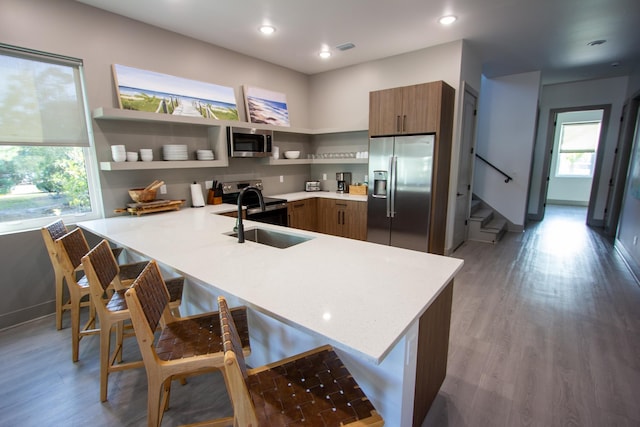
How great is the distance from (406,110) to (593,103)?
472 cm

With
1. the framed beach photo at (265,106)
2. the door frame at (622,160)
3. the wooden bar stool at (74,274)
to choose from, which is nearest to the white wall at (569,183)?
the door frame at (622,160)

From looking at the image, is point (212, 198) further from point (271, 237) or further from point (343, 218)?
point (343, 218)

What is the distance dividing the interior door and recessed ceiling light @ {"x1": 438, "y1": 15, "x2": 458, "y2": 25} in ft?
3.59

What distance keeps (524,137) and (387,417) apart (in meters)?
5.74

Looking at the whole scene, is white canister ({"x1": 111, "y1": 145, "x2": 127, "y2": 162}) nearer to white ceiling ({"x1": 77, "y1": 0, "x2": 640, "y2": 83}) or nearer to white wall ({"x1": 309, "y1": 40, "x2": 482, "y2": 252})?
white ceiling ({"x1": 77, "y1": 0, "x2": 640, "y2": 83})

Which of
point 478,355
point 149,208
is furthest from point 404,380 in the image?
point 149,208

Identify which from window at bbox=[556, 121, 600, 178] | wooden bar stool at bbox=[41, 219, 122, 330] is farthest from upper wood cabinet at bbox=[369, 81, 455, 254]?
window at bbox=[556, 121, 600, 178]

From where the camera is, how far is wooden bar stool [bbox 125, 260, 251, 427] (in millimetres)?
1169

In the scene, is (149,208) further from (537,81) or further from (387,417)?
(537,81)

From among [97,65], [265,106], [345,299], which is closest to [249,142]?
[265,106]

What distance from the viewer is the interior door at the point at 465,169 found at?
4262 mm

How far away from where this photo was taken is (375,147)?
13.1ft

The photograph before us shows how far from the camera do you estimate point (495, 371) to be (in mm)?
2023

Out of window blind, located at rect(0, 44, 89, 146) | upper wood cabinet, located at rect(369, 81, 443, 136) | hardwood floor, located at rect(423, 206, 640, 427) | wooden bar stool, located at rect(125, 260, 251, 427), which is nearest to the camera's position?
wooden bar stool, located at rect(125, 260, 251, 427)
